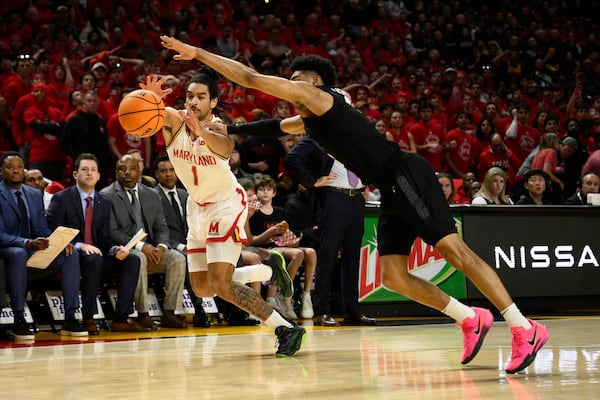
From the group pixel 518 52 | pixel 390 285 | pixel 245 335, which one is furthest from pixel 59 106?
pixel 518 52

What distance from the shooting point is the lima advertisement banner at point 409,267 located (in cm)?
1041

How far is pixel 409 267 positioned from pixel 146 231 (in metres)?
3.06

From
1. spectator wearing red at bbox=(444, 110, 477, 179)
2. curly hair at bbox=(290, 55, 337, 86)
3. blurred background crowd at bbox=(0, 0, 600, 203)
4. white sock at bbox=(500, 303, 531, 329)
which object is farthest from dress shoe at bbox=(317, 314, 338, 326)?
spectator wearing red at bbox=(444, 110, 477, 179)

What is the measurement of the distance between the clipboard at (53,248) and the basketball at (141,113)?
107 inches

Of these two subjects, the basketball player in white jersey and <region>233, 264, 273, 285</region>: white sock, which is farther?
<region>233, 264, 273, 285</region>: white sock

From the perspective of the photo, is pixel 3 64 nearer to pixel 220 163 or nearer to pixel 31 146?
pixel 31 146

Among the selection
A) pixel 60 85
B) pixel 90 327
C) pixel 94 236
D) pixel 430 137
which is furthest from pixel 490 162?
pixel 90 327

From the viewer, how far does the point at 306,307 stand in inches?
407

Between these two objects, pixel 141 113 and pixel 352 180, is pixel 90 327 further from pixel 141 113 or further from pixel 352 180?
pixel 141 113

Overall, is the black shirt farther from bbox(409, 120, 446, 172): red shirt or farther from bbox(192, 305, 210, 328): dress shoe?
bbox(409, 120, 446, 172): red shirt

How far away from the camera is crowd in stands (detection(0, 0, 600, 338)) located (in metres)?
11.6

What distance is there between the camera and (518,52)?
2030cm

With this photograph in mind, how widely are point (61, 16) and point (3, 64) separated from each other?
2.10 metres

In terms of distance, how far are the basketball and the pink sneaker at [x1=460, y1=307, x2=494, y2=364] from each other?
249 centimetres
